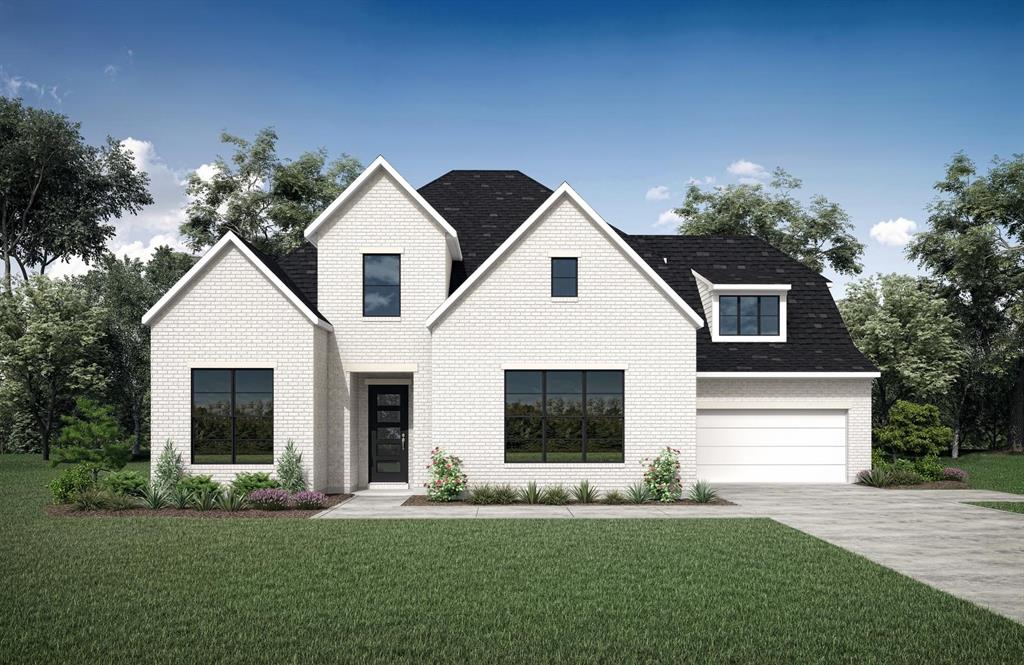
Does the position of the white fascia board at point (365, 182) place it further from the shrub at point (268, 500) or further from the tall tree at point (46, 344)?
the tall tree at point (46, 344)

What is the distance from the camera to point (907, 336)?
3825 centimetres

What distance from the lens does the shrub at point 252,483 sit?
64.4ft

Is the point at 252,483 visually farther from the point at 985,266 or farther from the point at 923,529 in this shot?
the point at 985,266

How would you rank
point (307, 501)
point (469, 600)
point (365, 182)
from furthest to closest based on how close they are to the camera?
point (365, 182), point (307, 501), point (469, 600)

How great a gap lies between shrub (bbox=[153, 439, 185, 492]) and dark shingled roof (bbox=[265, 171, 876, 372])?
17.2 ft

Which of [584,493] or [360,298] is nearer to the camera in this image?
[584,493]

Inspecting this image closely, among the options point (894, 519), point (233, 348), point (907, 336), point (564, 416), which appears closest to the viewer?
point (894, 519)

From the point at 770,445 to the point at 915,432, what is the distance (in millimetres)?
6252

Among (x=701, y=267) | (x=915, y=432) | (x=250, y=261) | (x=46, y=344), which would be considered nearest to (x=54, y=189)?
(x=46, y=344)

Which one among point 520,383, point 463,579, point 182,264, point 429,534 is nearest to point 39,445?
point 182,264

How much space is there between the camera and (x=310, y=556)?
12.8m

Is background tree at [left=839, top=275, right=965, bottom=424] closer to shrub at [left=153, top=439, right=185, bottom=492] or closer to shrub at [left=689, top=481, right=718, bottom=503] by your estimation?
shrub at [left=689, top=481, right=718, bottom=503]

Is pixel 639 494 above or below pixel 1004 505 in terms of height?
above

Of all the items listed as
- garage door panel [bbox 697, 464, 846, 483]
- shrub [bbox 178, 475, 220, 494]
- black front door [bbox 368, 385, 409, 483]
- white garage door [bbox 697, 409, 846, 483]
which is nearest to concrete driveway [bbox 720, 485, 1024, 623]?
garage door panel [bbox 697, 464, 846, 483]
